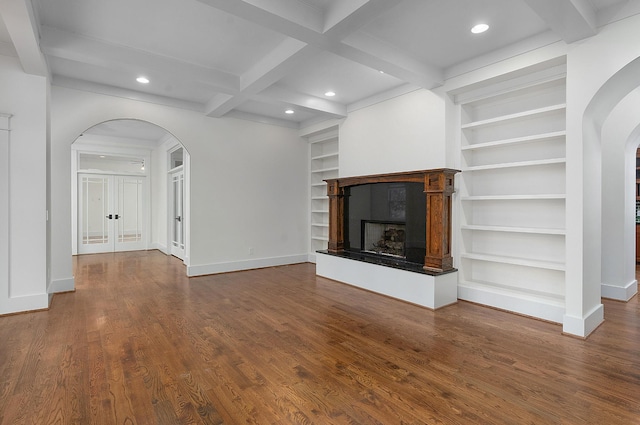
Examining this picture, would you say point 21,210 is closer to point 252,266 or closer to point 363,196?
point 252,266

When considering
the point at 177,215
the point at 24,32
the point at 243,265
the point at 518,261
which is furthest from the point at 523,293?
the point at 177,215

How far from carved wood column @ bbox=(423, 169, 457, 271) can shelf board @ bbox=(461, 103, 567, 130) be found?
0.66 m

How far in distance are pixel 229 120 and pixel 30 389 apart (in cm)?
480

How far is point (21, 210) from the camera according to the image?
3.69 metres

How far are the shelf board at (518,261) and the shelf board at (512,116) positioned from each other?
1.64 metres

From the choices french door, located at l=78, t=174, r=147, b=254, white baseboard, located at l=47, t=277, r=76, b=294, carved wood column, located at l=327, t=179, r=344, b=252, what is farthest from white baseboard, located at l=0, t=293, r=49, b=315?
french door, located at l=78, t=174, r=147, b=254

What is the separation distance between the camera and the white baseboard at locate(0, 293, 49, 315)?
360cm

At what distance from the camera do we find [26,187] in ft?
12.2

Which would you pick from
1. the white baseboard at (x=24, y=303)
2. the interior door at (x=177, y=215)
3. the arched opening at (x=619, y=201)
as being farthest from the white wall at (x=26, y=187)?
the arched opening at (x=619, y=201)

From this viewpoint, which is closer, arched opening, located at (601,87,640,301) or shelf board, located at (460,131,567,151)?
shelf board, located at (460,131,567,151)

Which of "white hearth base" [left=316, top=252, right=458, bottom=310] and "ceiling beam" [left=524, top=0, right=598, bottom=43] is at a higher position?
"ceiling beam" [left=524, top=0, right=598, bottom=43]

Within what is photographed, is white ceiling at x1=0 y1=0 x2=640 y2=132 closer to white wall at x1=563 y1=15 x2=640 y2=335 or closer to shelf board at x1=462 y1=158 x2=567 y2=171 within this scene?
white wall at x1=563 y1=15 x2=640 y2=335

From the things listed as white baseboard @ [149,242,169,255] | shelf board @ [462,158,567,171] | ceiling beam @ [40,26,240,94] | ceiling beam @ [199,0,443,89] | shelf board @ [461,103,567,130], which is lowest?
A: white baseboard @ [149,242,169,255]

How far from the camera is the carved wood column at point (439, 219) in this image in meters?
4.08
